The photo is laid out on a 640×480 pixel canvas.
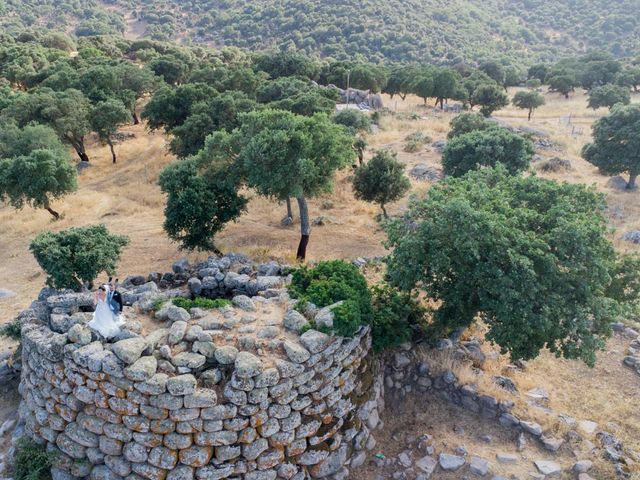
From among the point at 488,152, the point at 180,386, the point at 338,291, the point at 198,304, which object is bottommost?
the point at 180,386

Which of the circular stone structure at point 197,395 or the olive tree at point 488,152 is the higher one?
the olive tree at point 488,152

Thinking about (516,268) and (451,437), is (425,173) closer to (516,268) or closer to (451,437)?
(516,268)

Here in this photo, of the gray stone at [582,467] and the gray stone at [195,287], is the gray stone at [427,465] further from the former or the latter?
the gray stone at [195,287]

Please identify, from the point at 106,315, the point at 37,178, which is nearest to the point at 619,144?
the point at 106,315

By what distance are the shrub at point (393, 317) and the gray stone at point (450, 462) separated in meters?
3.14

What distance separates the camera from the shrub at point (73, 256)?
1844 cm

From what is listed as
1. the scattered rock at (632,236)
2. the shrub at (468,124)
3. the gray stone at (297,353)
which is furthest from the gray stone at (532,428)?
the shrub at (468,124)

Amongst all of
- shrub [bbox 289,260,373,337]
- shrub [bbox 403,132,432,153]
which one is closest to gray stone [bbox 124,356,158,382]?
shrub [bbox 289,260,373,337]

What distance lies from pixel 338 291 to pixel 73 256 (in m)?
11.2

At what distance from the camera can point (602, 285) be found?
13.2 meters

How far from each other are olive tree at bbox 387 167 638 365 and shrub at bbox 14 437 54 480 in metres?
9.98

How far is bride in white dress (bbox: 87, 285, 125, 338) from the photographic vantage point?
11.8m

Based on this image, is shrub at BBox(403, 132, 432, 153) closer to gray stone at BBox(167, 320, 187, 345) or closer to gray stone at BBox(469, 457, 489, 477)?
gray stone at BBox(469, 457, 489, 477)

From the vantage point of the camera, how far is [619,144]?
30250 millimetres
